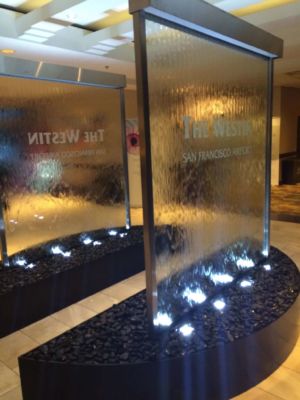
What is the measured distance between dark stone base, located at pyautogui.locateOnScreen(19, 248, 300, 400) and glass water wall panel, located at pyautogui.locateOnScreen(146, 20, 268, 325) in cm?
21

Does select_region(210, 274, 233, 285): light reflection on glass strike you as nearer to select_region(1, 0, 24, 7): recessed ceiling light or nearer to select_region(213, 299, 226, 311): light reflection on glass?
select_region(213, 299, 226, 311): light reflection on glass

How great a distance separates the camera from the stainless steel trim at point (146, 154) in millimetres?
1681

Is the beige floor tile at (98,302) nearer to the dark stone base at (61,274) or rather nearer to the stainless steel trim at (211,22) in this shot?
the dark stone base at (61,274)

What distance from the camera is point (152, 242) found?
1.89m

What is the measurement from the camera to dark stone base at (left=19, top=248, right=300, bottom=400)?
5.73ft

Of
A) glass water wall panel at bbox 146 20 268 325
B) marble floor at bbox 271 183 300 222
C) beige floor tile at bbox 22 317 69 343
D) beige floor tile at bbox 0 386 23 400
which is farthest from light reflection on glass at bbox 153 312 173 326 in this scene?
marble floor at bbox 271 183 300 222

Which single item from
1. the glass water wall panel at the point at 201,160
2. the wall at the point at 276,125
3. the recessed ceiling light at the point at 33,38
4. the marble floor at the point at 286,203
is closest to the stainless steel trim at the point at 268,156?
the glass water wall panel at the point at 201,160

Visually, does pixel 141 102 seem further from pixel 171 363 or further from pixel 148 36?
pixel 171 363

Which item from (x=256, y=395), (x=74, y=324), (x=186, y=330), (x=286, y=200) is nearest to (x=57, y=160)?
(x=74, y=324)

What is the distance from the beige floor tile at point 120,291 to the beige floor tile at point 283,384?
1.58m

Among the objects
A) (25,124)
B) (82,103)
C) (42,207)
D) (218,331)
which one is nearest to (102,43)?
(82,103)

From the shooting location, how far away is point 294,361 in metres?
2.26

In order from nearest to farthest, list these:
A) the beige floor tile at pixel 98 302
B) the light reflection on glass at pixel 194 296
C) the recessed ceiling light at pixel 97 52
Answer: the light reflection on glass at pixel 194 296 → the beige floor tile at pixel 98 302 → the recessed ceiling light at pixel 97 52

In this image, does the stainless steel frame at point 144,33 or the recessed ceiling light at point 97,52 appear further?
the recessed ceiling light at point 97,52
